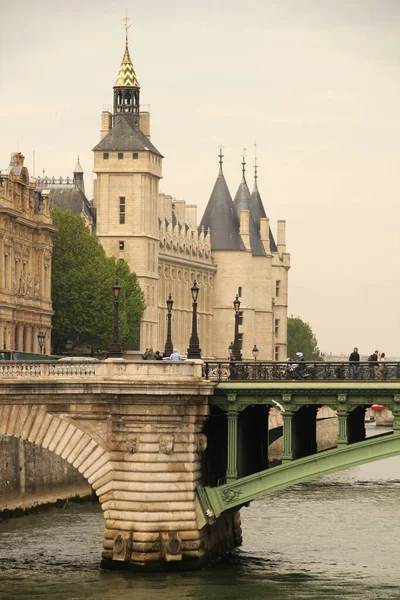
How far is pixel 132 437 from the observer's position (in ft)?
176

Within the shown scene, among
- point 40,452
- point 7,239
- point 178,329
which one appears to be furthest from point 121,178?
point 40,452

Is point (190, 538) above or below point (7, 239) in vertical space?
below

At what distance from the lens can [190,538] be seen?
53375 millimetres

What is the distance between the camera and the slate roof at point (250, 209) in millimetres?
174625

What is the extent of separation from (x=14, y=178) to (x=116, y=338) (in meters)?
49.3

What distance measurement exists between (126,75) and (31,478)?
232 ft

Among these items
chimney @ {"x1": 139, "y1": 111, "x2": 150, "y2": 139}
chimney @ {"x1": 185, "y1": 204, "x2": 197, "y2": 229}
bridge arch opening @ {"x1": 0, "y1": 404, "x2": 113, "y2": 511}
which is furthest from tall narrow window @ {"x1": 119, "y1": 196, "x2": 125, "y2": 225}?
bridge arch opening @ {"x1": 0, "y1": 404, "x2": 113, "y2": 511}

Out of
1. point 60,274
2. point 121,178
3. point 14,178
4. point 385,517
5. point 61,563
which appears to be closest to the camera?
point 61,563

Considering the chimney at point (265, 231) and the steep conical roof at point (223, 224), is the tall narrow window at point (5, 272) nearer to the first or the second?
the steep conical roof at point (223, 224)

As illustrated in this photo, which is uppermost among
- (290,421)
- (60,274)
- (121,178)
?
(121,178)

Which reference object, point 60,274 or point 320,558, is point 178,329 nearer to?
point 60,274

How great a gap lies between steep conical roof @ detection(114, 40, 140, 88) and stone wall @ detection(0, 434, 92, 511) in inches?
2584

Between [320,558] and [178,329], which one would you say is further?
[178,329]

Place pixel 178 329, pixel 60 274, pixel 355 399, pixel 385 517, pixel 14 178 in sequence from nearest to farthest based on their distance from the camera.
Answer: pixel 355 399 → pixel 385 517 → pixel 14 178 → pixel 60 274 → pixel 178 329
